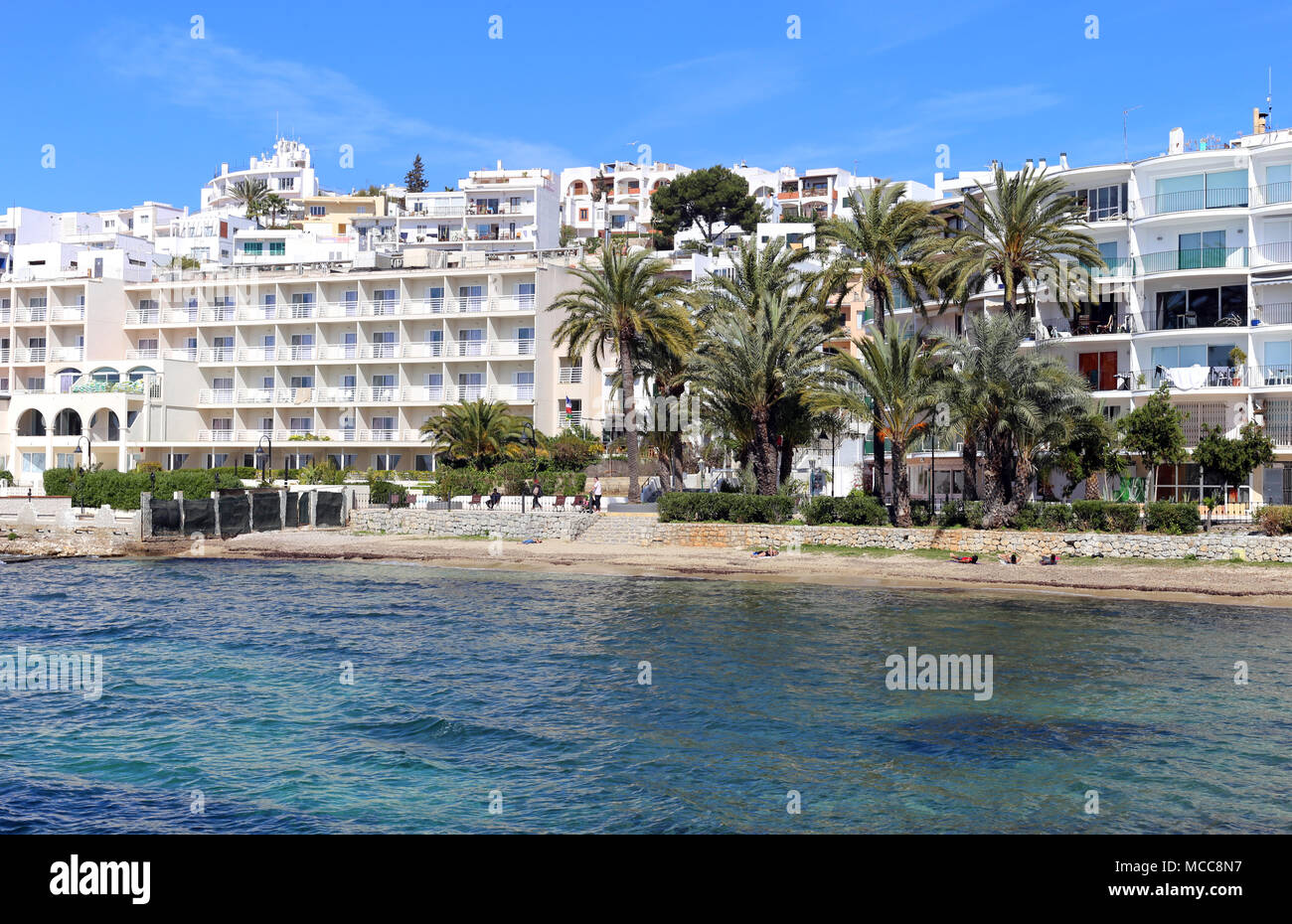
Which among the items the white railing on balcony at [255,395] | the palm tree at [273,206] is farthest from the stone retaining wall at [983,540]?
the palm tree at [273,206]

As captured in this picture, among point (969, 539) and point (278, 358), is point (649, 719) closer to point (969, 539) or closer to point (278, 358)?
point (969, 539)

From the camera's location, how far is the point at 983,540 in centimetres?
3862

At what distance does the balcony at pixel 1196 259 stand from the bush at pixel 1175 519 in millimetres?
13772

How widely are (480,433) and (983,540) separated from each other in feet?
87.9

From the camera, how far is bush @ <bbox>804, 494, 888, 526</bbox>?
4141 centimetres

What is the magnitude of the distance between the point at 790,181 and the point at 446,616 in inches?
4096

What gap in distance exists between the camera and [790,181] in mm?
125812

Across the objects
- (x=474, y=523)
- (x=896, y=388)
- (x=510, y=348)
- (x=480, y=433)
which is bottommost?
(x=474, y=523)

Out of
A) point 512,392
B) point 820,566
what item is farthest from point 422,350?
point 820,566

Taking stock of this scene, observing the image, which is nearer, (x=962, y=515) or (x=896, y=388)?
(x=896, y=388)

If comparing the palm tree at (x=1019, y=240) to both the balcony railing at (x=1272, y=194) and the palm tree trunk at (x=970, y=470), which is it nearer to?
the palm tree trunk at (x=970, y=470)

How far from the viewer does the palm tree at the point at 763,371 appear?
42.4m

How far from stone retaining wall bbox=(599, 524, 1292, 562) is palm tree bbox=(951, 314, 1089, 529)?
1.41m
